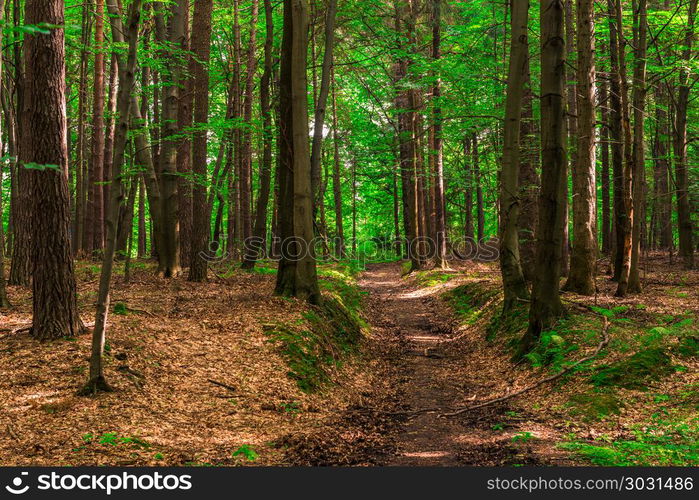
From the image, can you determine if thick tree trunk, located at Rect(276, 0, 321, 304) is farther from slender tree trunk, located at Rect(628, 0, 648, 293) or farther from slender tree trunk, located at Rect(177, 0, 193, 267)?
slender tree trunk, located at Rect(628, 0, 648, 293)

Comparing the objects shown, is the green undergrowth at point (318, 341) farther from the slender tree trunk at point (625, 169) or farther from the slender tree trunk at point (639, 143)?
the slender tree trunk at point (639, 143)

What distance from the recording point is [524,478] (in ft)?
15.2

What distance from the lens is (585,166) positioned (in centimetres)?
1112

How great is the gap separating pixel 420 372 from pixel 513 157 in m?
4.77

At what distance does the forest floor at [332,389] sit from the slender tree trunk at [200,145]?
67.8 inches

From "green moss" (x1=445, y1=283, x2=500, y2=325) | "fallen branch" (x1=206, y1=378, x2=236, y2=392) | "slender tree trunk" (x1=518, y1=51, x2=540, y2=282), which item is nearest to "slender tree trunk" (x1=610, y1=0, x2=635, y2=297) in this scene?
"slender tree trunk" (x1=518, y1=51, x2=540, y2=282)

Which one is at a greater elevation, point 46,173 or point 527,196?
point 527,196

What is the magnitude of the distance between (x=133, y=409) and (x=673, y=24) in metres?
17.1

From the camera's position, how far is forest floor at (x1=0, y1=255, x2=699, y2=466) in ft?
17.3

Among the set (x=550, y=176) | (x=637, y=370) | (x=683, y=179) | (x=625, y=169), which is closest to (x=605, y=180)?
(x=683, y=179)

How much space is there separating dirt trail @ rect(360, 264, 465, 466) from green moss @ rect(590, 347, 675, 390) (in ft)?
6.76

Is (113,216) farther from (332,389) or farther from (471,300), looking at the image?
(471,300)

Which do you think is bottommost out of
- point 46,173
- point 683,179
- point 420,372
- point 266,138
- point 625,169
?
point 420,372

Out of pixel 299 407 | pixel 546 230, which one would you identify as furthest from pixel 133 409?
pixel 546 230
